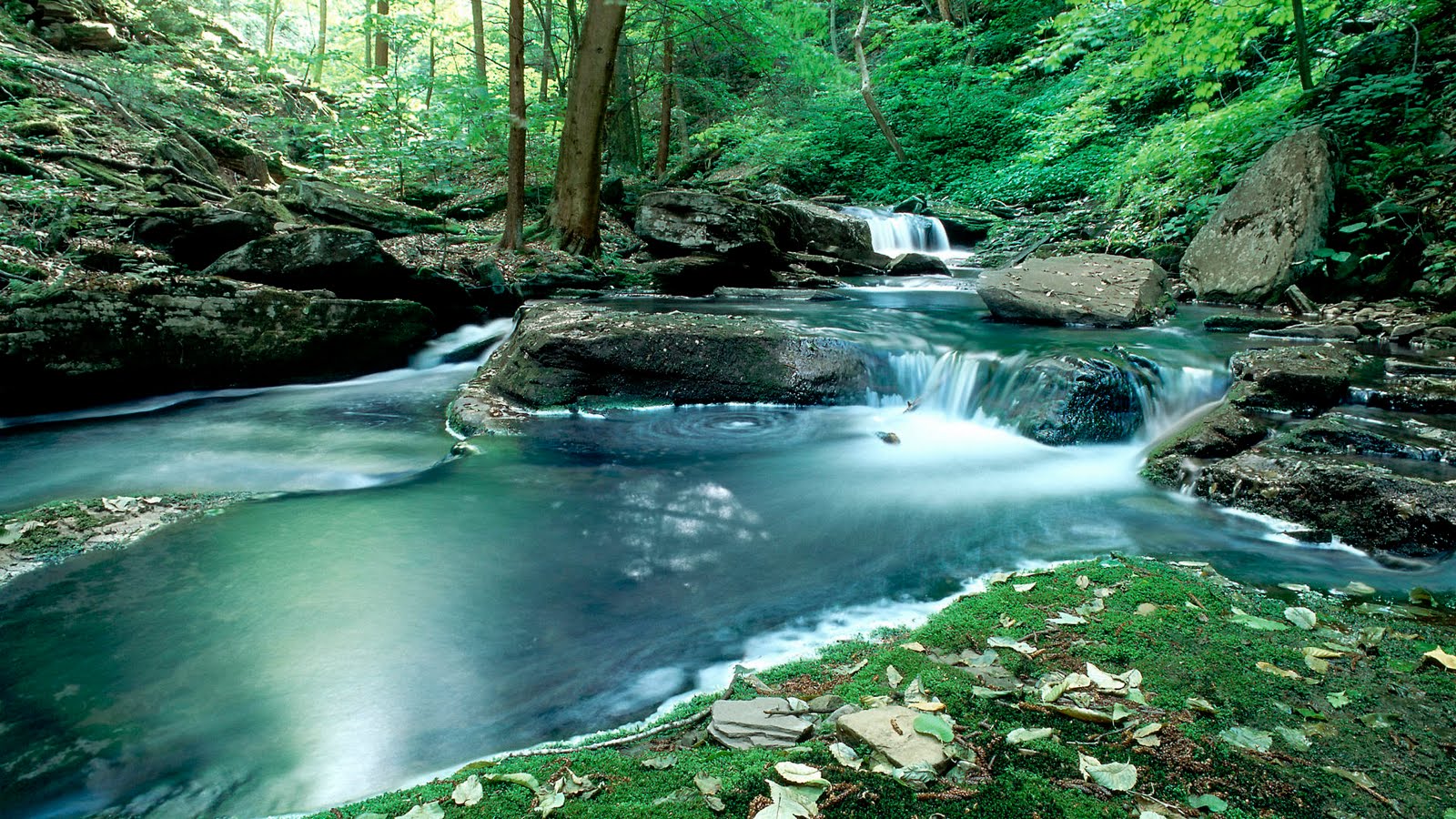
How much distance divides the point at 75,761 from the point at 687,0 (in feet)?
46.4

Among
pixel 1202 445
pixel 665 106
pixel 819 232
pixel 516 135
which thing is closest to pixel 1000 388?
pixel 1202 445

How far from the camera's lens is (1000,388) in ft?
23.3

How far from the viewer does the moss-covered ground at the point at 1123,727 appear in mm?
1815

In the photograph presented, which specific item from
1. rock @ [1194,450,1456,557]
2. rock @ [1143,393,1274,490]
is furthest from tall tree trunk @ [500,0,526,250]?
rock @ [1194,450,1456,557]

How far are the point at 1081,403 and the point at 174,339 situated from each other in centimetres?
906

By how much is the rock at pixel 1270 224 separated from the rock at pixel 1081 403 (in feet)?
14.8

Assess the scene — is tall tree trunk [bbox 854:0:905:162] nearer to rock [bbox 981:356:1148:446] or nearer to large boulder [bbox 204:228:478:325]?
large boulder [bbox 204:228:478:325]

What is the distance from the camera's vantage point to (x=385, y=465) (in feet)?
19.3

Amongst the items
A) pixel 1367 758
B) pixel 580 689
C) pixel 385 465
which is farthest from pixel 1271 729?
pixel 385 465

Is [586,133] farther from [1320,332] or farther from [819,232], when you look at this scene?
[1320,332]

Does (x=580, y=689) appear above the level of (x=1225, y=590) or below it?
below

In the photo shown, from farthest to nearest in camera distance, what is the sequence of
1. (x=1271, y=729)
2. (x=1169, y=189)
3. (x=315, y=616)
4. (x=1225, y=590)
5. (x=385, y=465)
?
(x=1169, y=189) < (x=385, y=465) < (x=315, y=616) < (x=1225, y=590) < (x=1271, y=729)

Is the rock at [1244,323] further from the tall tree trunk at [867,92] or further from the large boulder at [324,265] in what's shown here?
the tall tree trunk at [867,92]

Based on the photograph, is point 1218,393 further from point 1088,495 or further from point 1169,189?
point 1169,189
